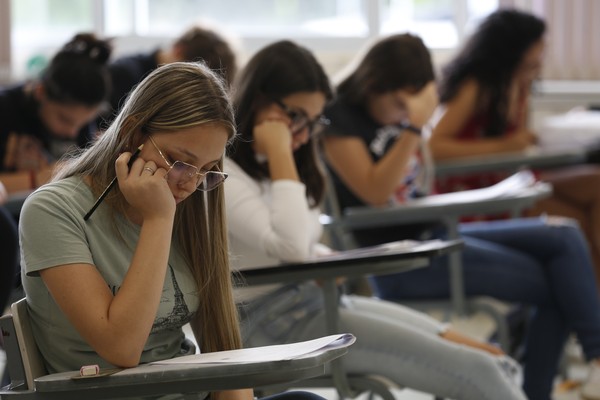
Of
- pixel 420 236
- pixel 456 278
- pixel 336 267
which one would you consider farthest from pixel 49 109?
pixel 336 267

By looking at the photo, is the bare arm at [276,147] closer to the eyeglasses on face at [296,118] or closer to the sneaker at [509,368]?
the eyeglasses on face at [296,118]

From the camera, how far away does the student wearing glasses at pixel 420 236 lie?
8.38 feet

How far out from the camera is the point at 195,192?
144 centimetres

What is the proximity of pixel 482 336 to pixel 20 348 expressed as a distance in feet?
8.23

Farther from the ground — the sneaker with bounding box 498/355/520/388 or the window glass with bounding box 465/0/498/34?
the window glass with bounding box 465/0/498/34

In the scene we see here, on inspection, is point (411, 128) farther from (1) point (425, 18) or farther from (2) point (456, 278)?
(1) point (425, 18)

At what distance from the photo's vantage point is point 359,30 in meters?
4.80

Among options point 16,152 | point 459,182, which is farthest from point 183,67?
point 459,182

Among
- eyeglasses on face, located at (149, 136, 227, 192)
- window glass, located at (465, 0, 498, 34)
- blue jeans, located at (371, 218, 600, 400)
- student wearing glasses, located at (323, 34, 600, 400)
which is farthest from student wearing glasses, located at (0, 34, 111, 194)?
window glass, located at (465, 0, 498, 34)

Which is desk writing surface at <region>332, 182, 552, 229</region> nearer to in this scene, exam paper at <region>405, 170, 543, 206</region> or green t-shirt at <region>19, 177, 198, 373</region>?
exam paper at <region>405, 170, 543, 206</region>

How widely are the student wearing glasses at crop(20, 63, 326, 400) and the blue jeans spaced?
115 cm

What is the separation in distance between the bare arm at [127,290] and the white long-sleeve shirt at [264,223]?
62 centimetres

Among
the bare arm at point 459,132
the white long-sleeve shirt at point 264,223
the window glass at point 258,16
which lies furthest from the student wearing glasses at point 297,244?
the window glass at point 258,16

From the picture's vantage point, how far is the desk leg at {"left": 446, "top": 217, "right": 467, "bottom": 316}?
2.45 metres
